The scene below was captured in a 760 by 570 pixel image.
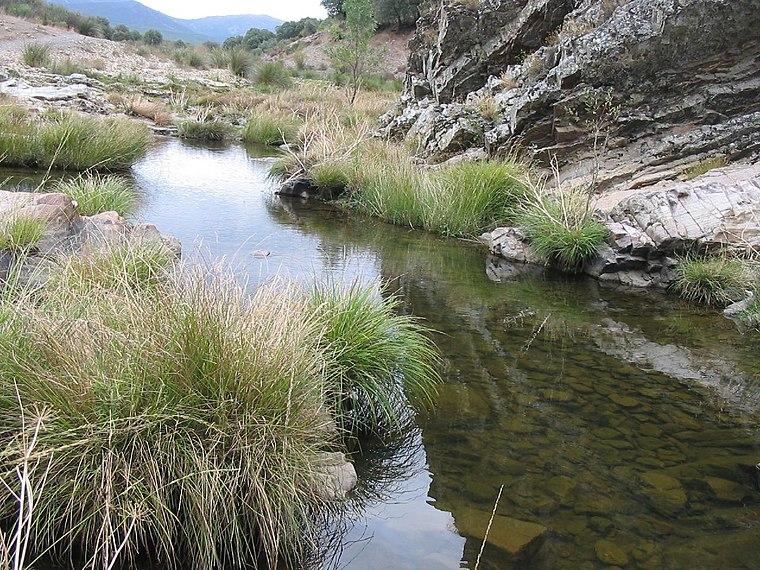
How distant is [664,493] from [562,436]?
72cm

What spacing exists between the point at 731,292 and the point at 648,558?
5239 mm

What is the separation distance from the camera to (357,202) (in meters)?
11.9

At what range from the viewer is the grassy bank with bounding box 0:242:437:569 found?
2.69 metres

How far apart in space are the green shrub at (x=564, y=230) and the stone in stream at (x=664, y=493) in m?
5.06

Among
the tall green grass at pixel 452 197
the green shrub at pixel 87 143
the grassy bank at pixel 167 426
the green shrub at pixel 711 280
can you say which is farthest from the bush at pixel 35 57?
the grassy bank at pixel 167 426

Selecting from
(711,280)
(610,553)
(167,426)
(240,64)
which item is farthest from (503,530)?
(240,64)

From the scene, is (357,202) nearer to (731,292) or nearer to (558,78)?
(558,78)

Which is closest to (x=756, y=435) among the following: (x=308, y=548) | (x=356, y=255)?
(x=308, y=548)

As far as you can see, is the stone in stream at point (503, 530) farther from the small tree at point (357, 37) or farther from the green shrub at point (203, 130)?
the small tree at point (357, 37)

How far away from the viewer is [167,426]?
288 cm

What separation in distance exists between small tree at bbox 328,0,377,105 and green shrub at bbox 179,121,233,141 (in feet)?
18.1

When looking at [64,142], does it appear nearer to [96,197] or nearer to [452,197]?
[96,197]

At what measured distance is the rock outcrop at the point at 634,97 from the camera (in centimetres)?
1074

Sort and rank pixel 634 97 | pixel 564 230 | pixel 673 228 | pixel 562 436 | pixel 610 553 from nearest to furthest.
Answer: pixel 610 553 → pixel 562 436 → pixel 673 228 → pixel 564 230 → pixel 634 97
